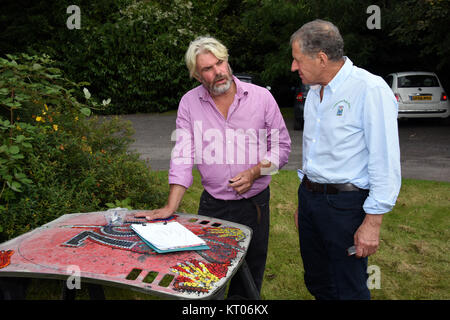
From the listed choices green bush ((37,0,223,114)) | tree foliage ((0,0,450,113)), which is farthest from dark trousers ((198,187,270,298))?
green bush ((37,0,223,114))

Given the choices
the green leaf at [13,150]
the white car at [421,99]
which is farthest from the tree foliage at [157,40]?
the green leaf at [13,150]

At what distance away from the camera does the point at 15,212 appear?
11.0 feet

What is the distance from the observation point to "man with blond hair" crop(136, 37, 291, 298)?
116 inches

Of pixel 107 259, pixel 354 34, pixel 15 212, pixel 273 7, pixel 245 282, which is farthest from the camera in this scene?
pixel 273 7

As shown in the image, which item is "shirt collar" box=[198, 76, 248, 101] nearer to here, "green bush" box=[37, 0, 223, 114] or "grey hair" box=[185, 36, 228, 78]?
"grey hair" box=[185, 36, 228, 78]

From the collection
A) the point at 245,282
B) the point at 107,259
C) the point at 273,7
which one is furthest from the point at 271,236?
the point at 273,7

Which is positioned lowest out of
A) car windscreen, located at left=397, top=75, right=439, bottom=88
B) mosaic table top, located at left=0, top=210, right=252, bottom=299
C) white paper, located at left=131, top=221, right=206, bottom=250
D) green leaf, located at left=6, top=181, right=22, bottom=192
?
mosaic table top, located at left=0, top=210, right=252, bottom=299

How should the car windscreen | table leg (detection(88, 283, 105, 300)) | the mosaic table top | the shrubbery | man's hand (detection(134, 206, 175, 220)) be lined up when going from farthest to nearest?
the car windscreen, the shrubbery, table leg (detection(88, 283, 105, 300)), man's hand (detection(134, 206, 175, 220)), the mosaic table top

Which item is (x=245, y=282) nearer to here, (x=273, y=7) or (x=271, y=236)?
(x=271, y=236)

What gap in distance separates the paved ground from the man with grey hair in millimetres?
5373

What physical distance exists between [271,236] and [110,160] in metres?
2.03

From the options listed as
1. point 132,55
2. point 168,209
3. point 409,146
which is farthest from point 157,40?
point 168,209

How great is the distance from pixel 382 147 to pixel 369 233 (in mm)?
459

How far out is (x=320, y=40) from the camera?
243cm
